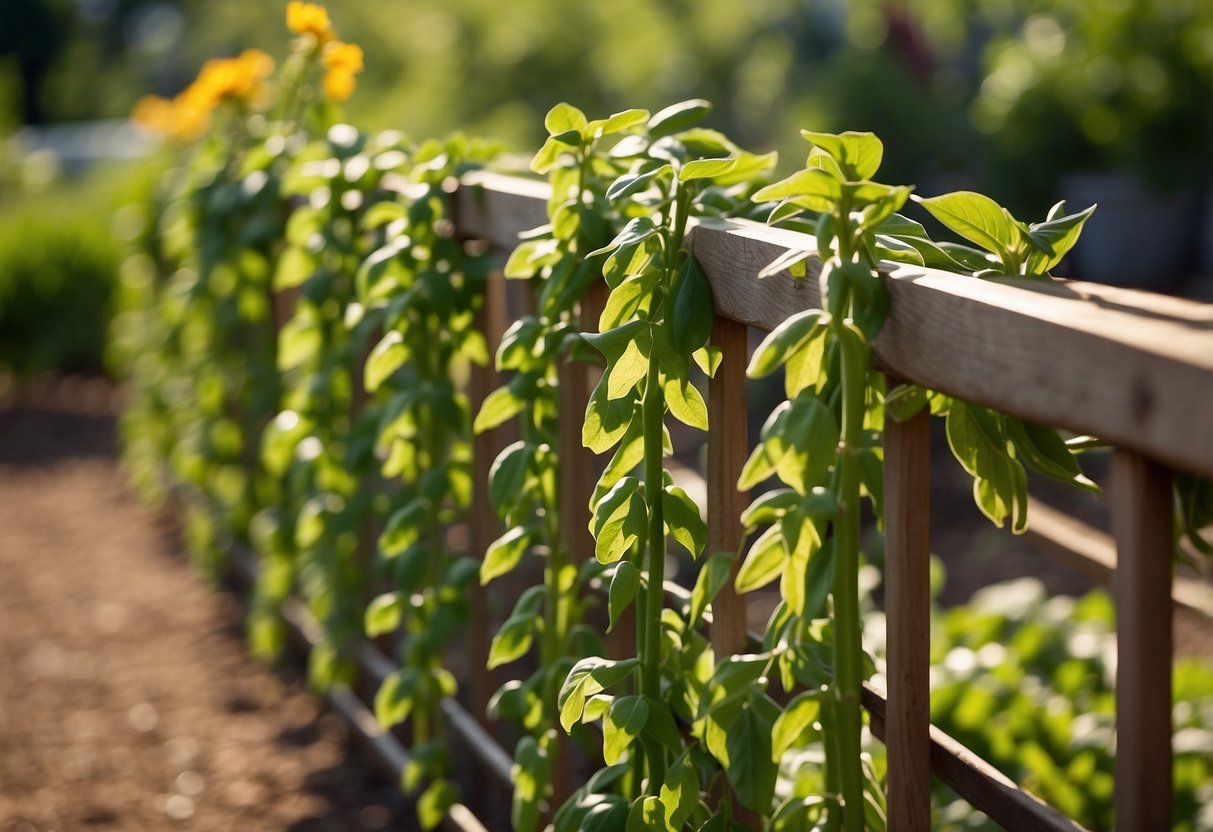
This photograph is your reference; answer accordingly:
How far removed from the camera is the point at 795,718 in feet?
3.92

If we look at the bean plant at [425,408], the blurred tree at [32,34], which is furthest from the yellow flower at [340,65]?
the blurred tree at [32,34]

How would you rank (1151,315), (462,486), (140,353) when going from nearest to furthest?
(1151,315) → (462,486) → (140,353)

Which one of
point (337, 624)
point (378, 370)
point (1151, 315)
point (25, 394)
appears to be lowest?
point (25, 394)

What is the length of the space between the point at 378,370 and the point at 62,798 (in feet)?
4.44

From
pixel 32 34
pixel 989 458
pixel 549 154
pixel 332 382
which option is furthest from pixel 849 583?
pixel 32 34

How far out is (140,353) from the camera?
4258mm

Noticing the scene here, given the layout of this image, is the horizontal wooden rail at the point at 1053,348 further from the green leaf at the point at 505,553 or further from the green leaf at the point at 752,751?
the green leaf at the point at 505,553

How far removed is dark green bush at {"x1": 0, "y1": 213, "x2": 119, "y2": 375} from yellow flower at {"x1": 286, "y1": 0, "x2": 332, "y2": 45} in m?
4.39

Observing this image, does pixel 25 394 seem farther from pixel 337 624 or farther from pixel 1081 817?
pixel 1081 817

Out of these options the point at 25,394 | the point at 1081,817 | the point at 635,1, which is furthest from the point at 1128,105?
the point at 25,394

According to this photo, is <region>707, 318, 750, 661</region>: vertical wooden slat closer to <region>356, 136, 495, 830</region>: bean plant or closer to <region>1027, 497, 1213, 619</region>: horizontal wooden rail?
<region>356, 136, 495, 830</region>: bean plant

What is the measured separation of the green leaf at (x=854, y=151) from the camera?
108 centimetres

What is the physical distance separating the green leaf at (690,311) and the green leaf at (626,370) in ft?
0.12

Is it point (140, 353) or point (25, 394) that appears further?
→ point (25, 394)
